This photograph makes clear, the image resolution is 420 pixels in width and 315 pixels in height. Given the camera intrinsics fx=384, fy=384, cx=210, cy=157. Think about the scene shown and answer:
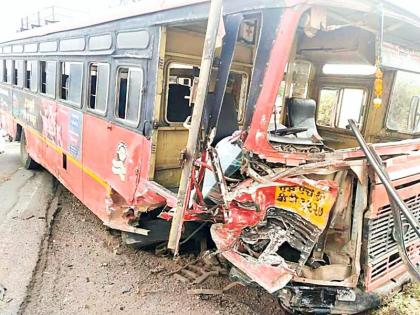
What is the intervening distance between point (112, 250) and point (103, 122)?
62.5 inches

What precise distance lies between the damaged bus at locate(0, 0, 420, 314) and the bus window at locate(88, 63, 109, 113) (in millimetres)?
34

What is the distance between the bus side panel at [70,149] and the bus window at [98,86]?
1.34 ft

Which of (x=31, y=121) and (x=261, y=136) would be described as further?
(x=31, y=121)

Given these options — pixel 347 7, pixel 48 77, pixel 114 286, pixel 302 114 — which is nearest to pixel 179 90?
pixel 302 114

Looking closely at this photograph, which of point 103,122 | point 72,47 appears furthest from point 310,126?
point 72,47

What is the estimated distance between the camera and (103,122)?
4.61 m

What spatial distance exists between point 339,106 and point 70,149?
3.83m

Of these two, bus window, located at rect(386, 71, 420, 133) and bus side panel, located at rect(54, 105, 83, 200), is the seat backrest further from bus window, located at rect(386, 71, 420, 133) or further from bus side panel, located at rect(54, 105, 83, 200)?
bus side panel, located at rect(54, 105, 83, 200)

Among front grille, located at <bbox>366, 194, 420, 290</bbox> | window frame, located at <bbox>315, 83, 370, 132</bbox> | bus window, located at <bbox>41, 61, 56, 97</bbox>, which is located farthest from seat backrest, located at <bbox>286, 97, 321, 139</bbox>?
bus window, located at <bbox>41, 61, 56, 97</bbox>

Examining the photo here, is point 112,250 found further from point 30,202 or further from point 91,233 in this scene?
point 30,202

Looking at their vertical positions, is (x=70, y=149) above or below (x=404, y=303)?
above

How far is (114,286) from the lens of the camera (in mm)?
4008

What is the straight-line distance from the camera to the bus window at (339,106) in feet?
16.0

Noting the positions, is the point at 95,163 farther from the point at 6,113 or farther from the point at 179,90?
the point at 6,113
